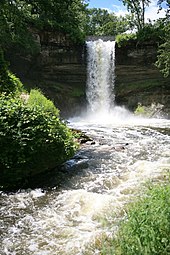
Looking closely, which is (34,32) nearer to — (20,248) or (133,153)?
(133,153)

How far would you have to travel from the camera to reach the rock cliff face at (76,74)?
24484mm

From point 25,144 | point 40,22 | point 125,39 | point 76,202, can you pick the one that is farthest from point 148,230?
point 125,39

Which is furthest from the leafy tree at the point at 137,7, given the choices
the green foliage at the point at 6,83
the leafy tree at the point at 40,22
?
the green foliage at the point at 6,83

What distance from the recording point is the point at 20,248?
4.33 metres

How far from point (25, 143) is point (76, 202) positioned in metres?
1.76

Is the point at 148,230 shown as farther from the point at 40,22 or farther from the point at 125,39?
the point at 125,39

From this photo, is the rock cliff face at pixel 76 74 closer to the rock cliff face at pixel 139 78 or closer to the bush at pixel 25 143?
the rock cliff face at pixel 139 78

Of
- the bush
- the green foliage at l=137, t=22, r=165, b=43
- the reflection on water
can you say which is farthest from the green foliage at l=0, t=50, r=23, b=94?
the green foliage at l=137, t=22, r=165, b=43

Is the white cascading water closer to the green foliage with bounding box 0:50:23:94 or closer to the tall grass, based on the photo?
the green foliage with bounding box 0:50:23:94

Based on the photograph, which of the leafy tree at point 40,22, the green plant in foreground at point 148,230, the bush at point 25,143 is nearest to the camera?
the green plant in foreground at point 148,230

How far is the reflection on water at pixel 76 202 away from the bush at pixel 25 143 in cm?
48

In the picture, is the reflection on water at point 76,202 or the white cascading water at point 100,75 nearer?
the reflection on water at point 76,202

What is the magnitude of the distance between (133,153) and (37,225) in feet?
18.7

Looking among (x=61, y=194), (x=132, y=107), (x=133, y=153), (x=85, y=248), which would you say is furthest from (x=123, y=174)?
(x=132, y=107)
